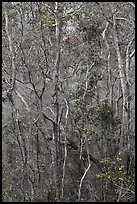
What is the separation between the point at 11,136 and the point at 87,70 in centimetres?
302

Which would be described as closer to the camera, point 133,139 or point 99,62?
point 133,139

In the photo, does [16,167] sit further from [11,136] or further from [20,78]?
[20,78]

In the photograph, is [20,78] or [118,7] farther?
[20,78]

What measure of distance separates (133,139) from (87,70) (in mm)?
2376

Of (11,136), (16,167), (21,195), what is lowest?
(21,195)

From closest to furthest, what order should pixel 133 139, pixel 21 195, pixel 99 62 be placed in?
1. pixel 21 195
2. pixel 133 139
3. pixel 99 62

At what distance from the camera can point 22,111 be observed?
39.0ft

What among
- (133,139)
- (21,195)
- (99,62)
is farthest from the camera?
(99,62)

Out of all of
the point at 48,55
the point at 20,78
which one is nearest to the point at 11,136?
the point at 20,78

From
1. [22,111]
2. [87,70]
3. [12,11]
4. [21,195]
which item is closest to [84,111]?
[87,70]

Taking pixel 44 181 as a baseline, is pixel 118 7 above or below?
above

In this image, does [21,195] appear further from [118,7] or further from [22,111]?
[118,7]

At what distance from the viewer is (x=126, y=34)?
11695 mm

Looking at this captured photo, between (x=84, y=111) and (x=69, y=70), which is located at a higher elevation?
(x=69, y=70)
